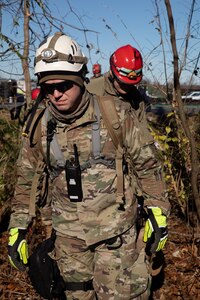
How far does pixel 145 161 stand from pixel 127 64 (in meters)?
1.97

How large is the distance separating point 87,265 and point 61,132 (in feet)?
3.08

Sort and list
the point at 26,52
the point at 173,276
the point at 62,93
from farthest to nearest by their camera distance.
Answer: the point at 26,52 < the point at 173,276 < the point at 62,93

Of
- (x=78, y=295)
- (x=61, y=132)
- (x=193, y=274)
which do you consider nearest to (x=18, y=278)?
(x=78, y=295)

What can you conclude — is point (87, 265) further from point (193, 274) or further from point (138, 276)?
point (193, 274)

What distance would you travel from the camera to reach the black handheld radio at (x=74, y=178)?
2.60 metres

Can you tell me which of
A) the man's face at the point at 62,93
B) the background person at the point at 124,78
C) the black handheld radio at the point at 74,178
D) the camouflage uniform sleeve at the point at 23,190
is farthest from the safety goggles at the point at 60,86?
the background person at the point at 124,78

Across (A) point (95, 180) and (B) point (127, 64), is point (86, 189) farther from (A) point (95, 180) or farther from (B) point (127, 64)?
(B) point (127, 64)

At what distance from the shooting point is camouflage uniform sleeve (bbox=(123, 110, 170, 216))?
261 centimetres

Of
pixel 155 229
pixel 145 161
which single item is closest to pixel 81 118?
pixel 145 161

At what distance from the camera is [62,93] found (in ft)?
8.32

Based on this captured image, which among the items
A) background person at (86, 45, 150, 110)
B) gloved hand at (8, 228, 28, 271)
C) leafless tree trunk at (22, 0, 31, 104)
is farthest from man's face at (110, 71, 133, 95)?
gloved hand at (8, 228, 28, 271)

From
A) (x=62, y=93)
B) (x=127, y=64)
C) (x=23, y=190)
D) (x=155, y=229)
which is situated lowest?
(x=155, y=229)

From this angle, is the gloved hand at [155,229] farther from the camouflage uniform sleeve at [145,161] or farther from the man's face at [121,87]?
the man's face at [121,87]

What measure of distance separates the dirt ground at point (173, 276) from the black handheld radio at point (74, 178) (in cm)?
158
